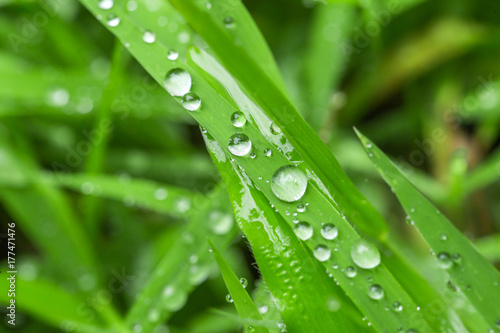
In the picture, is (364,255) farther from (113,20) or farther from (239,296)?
(113,20)

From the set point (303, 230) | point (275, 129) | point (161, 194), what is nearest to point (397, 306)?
point (303, 230)

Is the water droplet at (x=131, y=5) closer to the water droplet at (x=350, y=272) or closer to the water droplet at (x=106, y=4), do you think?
the water droplet at (x=106, y=4)

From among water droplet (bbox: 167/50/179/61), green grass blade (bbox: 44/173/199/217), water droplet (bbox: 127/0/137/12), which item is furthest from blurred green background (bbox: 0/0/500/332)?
water droplet (bbox: 167/50/179/61)

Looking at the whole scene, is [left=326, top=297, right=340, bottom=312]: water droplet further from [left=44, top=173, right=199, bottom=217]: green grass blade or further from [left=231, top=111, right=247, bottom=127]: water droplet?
[left=44, top=173, right=199, bottom=217]: green grass blade

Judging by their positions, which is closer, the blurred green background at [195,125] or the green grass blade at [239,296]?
the green grass blade at [239,296]

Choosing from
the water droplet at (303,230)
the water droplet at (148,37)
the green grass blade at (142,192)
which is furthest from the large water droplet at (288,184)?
the green grass blade at (142,192)
